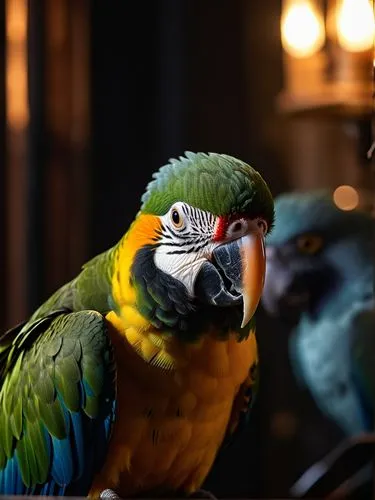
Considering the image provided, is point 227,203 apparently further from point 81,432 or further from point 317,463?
point 317,463

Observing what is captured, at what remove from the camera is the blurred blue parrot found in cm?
61

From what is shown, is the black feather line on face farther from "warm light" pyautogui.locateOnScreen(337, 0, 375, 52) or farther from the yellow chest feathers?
"warm light" pyautogui.locateOnScreen(337, 0, 375, 52)

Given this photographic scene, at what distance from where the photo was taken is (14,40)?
0.87 m

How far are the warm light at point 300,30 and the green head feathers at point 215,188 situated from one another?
41 cm

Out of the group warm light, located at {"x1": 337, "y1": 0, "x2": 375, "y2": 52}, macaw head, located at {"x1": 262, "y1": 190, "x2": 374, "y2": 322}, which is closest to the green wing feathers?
macaw head, located at {"x1": 262, "y1": 190, "x2": 374, "y2": 322}

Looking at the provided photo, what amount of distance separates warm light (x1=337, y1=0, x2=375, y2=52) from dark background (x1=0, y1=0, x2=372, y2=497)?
79 millimetres

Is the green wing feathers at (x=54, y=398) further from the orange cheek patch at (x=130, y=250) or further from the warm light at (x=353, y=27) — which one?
the warm light at (x=353, y=27)

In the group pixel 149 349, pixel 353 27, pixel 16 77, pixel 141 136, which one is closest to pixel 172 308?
pixel 149 349

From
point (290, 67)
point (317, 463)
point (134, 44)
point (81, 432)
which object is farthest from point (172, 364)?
point (290, 67)

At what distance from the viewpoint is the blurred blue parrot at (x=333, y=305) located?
0.61 m

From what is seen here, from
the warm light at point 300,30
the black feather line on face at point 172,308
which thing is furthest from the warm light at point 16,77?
the black feather line on face at point 172,308

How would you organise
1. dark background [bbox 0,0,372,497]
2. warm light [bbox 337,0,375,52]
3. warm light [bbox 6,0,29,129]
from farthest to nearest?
warm light [bbox 6,0,29,129] → warm light [bbox 337,0,375,52] → dark background [bbox 0,0,372,497]

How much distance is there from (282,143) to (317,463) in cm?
32

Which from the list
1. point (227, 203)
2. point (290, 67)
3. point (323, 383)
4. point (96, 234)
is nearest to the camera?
point (227, 203)
